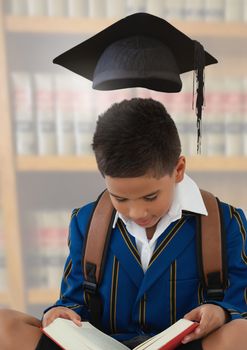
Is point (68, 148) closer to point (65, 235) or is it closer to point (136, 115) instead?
point (65, 235)

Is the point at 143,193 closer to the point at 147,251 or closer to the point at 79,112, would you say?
the point at 147,251

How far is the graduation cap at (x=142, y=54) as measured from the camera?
784 mm

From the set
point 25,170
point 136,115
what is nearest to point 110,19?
point 25,170

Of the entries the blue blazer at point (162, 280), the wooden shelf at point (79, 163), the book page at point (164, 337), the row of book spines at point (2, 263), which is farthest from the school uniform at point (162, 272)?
the row of book spines at point (2, 263)

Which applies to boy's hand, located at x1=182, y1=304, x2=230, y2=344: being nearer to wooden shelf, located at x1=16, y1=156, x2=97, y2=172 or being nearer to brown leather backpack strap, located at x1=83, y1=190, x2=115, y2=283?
brown leather backpack strap, located at x1=83, y1=190, x2=115, y2=283

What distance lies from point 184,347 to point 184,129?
65cm

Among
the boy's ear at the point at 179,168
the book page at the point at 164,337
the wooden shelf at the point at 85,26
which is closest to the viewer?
the book page at the point at 164,337

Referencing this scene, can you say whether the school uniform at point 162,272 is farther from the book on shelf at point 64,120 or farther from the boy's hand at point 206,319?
the book on shelf at point 64,120

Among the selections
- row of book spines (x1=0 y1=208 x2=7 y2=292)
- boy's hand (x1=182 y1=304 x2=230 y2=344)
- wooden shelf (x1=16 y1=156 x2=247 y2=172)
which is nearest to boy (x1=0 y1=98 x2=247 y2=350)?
boy's hand (x1=182 y1=304 x2=230 y2=344)

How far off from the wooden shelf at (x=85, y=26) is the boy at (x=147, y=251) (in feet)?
1.61

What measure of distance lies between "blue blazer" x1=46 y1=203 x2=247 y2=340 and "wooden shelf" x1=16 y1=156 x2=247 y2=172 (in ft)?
1.31

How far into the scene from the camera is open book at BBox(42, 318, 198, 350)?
607mm

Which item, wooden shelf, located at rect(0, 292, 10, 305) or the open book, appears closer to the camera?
the open book

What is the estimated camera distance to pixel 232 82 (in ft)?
3.89
